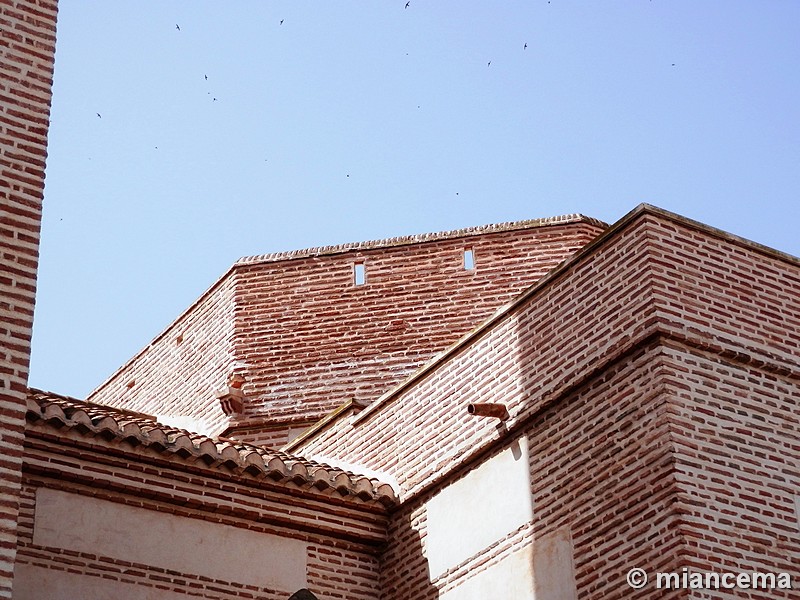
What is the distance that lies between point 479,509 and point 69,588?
266cm

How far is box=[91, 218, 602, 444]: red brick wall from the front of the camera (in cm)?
1309

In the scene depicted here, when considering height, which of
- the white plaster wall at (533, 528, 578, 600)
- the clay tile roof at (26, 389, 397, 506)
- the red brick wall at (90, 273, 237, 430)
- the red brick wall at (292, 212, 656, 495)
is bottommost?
the white plaster wall at (533, 528, 578, 600)

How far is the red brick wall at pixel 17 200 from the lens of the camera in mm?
6395

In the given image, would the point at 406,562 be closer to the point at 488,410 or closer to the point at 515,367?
the point at 488,410

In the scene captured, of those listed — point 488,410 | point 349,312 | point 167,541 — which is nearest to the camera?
point 167,541

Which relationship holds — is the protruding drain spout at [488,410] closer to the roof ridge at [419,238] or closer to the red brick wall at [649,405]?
the red brick wall at [649,405]

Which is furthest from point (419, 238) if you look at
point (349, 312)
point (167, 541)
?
point (167, 541)

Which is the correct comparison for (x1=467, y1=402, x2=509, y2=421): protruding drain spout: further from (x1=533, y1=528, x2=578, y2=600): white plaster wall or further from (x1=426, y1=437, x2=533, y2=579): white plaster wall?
(x1=533, y1=528, x2=578, y2=600): white plaster wall

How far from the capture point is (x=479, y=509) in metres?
9.04

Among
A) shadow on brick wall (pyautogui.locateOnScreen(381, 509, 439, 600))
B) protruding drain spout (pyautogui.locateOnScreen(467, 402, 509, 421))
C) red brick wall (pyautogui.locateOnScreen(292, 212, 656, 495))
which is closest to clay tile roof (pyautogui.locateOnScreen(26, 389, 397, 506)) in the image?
shadow on brick wall (pyautogui.locateOnScreen(381, 509, 439, 600))

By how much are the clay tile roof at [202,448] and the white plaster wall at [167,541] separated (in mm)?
418

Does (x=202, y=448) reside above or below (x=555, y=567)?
above

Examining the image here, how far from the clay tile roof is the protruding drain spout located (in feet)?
4.03

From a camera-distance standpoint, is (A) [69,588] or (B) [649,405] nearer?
(B) [649,405]
